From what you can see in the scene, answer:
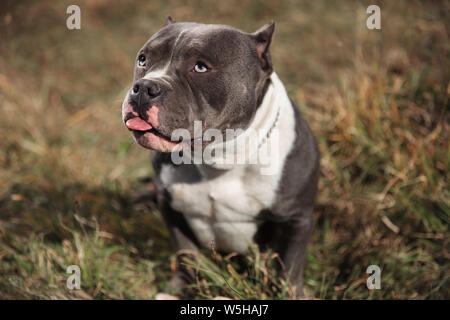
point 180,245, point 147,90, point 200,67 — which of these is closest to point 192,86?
point 200,67

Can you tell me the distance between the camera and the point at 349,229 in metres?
3.10

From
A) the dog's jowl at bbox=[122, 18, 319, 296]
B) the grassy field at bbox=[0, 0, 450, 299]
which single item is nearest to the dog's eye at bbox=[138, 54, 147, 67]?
the dog's jowl at bbox=[122, 18, 319, 296]

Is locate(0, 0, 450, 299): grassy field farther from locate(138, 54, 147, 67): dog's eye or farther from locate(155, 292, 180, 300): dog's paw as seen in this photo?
locate(138, 54, 147, 67): dog's eye

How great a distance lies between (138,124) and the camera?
191 cm

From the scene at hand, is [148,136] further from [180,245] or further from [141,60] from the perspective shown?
[180,245]

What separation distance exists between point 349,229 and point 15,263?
215 cm

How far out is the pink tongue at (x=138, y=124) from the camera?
1901mm

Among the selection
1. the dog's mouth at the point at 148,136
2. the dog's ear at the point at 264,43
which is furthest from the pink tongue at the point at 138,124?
the dog's ear at the point at 264,43

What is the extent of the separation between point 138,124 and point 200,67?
0.36m

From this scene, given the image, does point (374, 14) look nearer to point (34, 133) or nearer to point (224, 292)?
point (224, 292)

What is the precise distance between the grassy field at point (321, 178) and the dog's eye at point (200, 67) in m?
1.09

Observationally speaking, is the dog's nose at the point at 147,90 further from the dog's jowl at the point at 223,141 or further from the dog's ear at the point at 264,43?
the dog's ear at the point at 264,43

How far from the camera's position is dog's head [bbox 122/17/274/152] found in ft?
6.09
